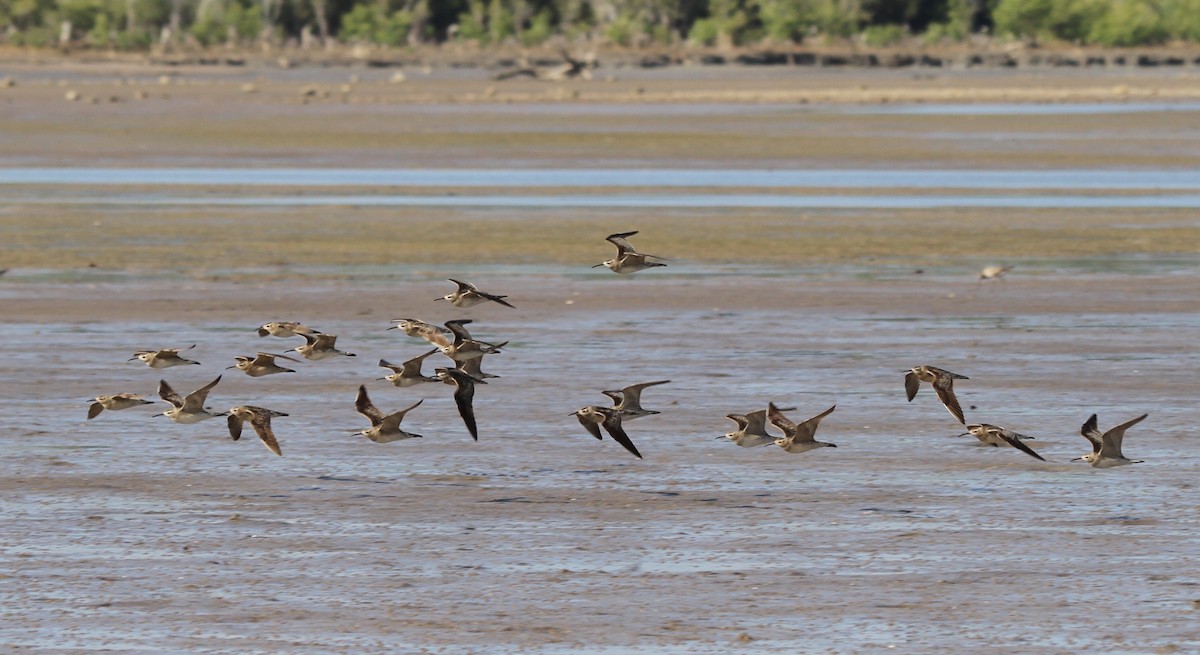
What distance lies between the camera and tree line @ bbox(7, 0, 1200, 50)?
122 meters

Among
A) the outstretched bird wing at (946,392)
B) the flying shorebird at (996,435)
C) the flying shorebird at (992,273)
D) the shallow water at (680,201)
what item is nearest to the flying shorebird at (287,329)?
the outstretched bird wing at (946,392)

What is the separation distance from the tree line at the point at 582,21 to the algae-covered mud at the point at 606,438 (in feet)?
289

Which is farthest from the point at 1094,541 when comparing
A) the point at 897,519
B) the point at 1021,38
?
the point at 1021,38

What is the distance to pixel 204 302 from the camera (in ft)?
69.7

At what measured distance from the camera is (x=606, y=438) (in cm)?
1423

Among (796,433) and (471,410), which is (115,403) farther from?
(796,433)

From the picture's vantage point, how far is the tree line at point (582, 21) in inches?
4798

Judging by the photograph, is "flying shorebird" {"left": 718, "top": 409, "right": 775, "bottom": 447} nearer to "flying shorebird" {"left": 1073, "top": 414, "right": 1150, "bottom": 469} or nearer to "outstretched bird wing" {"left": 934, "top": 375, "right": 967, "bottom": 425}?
"outstretched bird wing" {"left": 934, "top": 375, "right": 967, "bottom": 425}

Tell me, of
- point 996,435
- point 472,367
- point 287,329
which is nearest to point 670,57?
point 287,329

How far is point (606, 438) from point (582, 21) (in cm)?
12617

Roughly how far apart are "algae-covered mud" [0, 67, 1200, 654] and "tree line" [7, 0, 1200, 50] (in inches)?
3466

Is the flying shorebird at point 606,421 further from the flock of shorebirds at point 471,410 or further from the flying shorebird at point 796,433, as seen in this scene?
the flying shorebird at point 796,433

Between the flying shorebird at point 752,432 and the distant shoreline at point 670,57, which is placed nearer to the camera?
the flying shorebird at point 752,432

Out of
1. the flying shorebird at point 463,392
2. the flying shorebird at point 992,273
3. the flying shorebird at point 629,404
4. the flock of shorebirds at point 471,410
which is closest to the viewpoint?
the flock of shorebirds at point 471,410
